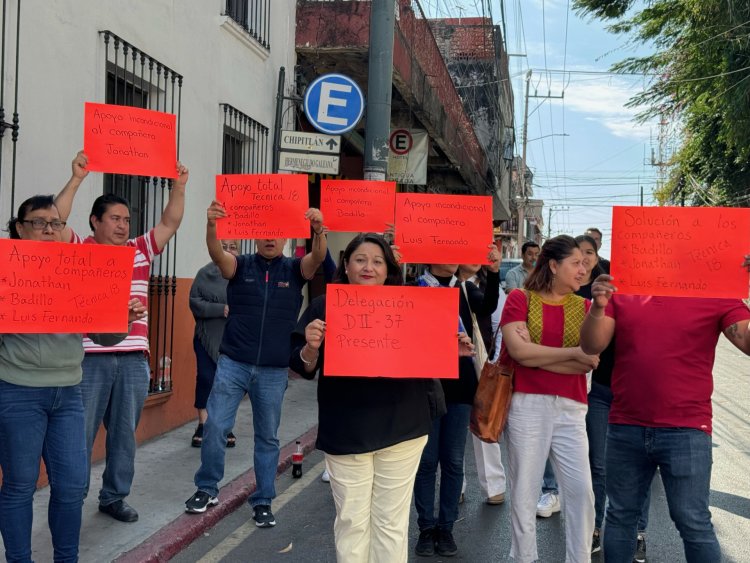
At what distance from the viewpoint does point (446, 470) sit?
4980 millimetres

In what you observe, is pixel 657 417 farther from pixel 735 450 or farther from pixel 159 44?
pixel 159 44

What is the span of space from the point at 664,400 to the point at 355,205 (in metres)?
3.11

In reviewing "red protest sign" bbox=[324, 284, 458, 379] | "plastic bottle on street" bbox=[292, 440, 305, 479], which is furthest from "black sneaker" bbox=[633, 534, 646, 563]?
"plastic bottle on street" bbox=[292, 440, 305, 479]

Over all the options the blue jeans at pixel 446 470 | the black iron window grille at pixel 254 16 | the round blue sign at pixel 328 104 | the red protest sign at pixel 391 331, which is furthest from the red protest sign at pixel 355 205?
the black iron window grille at pixel 254 16

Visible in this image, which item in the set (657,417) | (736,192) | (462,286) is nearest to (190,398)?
(462,286)

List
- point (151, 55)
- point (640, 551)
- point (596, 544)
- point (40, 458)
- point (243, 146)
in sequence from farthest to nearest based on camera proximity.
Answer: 1. point (243, 146)
2. point (151, 55)
3. point (596, 544)
4. point (640, 551)
5. point (40, 458)

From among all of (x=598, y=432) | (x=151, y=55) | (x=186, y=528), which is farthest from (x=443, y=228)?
(x=151, y=55)

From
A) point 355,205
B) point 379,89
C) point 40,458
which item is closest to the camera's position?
point 40,458

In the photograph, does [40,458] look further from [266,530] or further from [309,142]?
[309,142]

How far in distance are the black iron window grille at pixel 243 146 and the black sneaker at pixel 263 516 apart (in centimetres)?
503

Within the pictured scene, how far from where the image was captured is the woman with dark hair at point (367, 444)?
11.5 ft

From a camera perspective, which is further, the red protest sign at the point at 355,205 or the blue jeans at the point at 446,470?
the red protest sign at the point at 355,205

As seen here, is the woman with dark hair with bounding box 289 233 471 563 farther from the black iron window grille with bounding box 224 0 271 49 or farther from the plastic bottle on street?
the black iron window grille with bounding box 224 0 271 49

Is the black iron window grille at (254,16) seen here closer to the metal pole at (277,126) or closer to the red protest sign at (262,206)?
the metal pole at (277,126)
